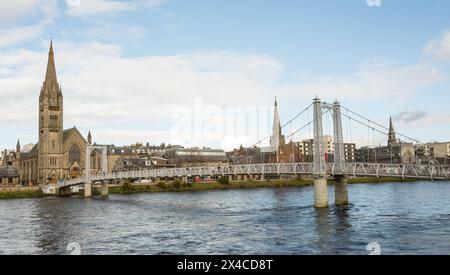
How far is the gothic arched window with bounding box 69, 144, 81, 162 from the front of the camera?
438ft

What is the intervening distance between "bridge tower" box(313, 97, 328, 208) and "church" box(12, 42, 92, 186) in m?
88.7

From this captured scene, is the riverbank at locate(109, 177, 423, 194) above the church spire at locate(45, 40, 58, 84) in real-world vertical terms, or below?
below

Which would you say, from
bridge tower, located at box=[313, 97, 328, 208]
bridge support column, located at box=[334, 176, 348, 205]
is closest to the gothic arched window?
bridge support column, located at box=[334, 176, 348, 205]

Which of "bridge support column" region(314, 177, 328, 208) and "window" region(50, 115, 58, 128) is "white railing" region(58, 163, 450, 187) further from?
"window" region(50, 115, 58, 128)

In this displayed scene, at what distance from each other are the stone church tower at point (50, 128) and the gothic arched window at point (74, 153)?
2700 millimetres

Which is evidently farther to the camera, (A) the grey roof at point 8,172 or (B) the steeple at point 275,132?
(B) the steeple at point 275,132

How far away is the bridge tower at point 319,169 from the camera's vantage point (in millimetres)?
57531

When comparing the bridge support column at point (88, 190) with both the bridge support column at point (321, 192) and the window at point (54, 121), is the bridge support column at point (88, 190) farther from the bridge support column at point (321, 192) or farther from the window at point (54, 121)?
the bridge support column at point (321, 192)

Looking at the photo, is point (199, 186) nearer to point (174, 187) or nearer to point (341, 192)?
point (174, 187)

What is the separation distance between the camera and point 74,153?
134 metres

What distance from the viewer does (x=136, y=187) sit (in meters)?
117

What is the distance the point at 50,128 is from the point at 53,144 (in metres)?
4.54

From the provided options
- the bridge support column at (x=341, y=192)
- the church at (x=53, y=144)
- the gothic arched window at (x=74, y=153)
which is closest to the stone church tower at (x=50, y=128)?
the church at (x=53, y=144)
